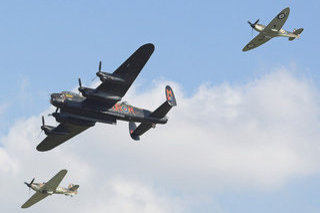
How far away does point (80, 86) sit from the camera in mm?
46812

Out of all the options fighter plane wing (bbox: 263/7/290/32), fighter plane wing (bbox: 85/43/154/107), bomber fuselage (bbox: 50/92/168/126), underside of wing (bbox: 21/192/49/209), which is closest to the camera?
fighter plane wing (bbox: 85/43/154/107)

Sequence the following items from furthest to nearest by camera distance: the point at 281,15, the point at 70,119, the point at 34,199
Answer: the point at 34,199 → the point at 281,15 → the point at 70,119

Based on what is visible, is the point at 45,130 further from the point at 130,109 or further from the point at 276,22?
the point at 276,22

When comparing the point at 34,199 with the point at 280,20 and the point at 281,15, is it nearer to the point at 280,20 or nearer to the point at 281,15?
the point at 280,20

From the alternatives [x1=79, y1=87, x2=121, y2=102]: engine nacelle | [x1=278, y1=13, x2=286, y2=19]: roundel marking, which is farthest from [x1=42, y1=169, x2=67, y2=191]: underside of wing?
[x1=278, y1=13, x2=286, y2=19]: roundel marking

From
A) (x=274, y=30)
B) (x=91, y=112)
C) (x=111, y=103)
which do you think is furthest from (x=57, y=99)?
(x=274, y=30)

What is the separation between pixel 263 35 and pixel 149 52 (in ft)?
80.2

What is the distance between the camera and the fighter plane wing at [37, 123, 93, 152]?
179ft

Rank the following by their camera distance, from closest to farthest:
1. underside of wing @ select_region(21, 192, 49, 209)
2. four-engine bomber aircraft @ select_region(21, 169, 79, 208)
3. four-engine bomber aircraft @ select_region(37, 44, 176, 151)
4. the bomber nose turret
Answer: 1. four-engine bomber aircraft @ select_region(37, 44, 176, 151)
2. the bomber nose turret
3. four-engine bomber aircraft @ select_region(21, 169, 79, 208)
4. underside of wing @ select_region(21, 192, 49, 209)

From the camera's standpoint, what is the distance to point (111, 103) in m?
48.3

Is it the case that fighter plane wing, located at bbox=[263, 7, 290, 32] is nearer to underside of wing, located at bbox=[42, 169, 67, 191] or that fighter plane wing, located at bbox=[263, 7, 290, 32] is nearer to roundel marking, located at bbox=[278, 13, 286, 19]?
roundel marking, located at bbox=[278, 13, 286, 19]

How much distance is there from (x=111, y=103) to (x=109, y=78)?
3.12 m

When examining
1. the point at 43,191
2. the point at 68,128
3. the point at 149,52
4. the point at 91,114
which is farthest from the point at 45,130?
the point at 43,191

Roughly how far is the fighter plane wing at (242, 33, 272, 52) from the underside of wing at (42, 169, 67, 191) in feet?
93.5
